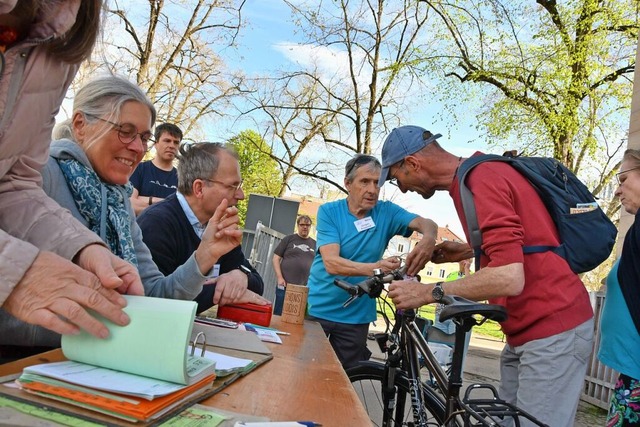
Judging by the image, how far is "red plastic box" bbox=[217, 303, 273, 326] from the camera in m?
2.54

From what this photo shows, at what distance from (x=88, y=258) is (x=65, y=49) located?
0.46 metres

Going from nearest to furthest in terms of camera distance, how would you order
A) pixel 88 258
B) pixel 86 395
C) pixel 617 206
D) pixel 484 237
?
pixel 86 395
pixel 88 258
pixel 484 237
pixel 617 206

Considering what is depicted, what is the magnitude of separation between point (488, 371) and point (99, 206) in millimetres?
7706

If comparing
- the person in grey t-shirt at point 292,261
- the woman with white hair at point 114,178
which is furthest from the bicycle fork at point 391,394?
the person in grey t-shirt at point 292,261

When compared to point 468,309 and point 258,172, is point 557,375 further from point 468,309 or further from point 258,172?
point 258,172

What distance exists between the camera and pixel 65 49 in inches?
46.9

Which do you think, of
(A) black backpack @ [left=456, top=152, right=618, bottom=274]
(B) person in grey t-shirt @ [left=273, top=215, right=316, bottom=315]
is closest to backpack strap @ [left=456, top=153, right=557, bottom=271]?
(A) black backpack @ [left=456, top=152, right=618, bottom=274]

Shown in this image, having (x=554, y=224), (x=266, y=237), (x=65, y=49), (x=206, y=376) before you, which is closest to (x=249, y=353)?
(x=206, y=376)

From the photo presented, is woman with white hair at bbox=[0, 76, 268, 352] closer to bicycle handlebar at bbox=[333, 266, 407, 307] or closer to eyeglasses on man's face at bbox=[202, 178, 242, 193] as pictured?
eyeglasses on man's face at bbox=[202, 178, 242, 193]

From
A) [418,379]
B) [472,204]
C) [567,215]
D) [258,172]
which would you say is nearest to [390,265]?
[418,379]

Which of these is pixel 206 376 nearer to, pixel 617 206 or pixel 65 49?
pixel 65 49

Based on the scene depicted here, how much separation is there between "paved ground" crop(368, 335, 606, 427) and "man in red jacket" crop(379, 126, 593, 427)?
389cm

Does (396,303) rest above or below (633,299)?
below

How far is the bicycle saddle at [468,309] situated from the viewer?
2182 mm
